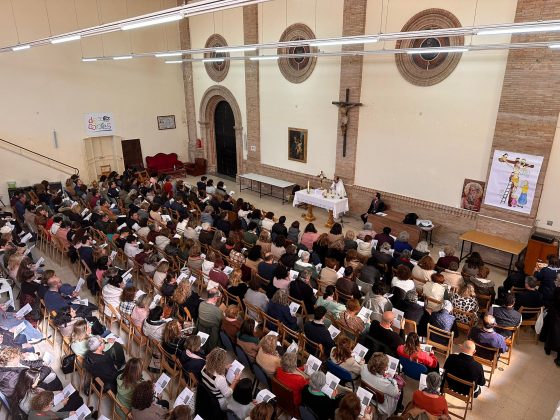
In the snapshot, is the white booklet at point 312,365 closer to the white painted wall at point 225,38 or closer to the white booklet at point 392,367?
the white booklet at point 392,367

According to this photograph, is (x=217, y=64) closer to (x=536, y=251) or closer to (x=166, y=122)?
(x=166, y=122)

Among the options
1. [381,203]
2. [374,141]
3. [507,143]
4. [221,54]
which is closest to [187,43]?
[221,54]

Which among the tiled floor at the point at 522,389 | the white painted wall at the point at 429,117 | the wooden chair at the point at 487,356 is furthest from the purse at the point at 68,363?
the white painted wall at the point at 429,117

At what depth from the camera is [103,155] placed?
55.0 ft

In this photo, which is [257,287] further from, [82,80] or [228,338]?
[82,80]

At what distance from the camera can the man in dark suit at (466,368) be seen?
4.96m

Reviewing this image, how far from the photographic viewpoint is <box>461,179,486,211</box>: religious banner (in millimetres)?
9961

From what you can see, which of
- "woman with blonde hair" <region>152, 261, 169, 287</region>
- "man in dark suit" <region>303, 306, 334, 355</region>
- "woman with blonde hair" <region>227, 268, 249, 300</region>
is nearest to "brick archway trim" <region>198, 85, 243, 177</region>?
"woman with blonde hair" <region>152, 261, 169, 287</region>

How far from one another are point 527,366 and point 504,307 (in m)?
1.05

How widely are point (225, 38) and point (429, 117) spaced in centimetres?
893

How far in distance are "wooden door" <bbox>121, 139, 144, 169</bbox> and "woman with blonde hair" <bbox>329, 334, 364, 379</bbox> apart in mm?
14304

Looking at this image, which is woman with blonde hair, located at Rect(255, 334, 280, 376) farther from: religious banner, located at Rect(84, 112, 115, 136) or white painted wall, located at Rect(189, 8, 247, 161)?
religious banner, located at Rect(84, 112, 115, 136)

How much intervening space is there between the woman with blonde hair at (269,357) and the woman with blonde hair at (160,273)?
9.17 ft

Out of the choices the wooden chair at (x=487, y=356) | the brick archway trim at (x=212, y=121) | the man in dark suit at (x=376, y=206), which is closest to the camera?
the wooden chair at (x=487, y=356)
